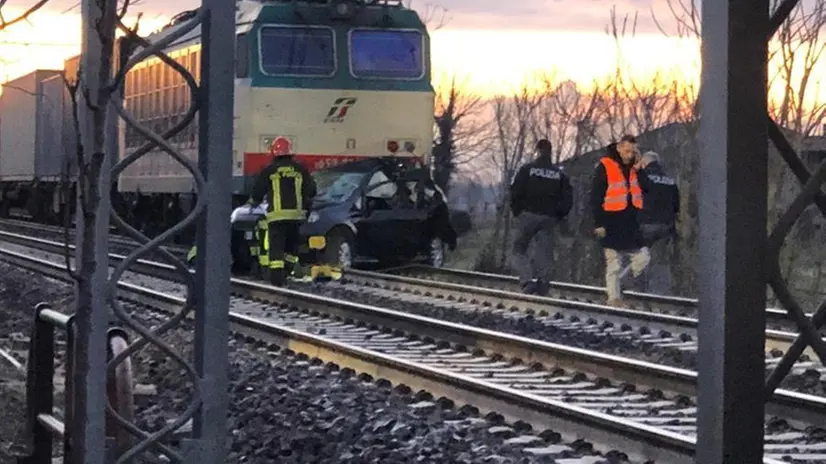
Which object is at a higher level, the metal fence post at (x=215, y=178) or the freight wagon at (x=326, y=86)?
the freight wagon at (x=326, y=86)

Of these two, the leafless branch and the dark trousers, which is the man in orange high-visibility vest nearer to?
the dark trousers

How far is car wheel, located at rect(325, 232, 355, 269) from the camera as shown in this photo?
20391 millimetres

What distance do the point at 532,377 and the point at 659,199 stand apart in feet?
18.5

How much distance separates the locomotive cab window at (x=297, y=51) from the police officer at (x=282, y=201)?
11.6ft

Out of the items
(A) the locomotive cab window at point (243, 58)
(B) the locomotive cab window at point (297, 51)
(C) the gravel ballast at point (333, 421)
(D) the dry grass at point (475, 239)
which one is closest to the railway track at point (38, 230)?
(A) the locomotive cab window at point (243, 58)

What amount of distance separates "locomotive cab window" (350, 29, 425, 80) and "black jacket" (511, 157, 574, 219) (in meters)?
5.71

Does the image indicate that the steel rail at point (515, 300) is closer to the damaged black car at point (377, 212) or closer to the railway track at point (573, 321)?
the railway track at point (573, 321)

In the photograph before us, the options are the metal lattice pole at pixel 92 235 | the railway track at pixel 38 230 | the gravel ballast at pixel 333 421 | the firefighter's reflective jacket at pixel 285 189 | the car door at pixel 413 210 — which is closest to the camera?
the metal lattice pole at pixel 92 235

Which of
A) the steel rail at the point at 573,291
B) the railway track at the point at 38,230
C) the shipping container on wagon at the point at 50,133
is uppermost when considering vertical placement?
the shipping container on wagon at the point at 50,133

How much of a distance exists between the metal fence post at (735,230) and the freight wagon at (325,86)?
60.0ft

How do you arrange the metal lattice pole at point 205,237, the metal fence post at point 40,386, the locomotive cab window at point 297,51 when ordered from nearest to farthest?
the metal lattice pole at point 205,237, the metal fence post at point 40,386, the locomotive cab window at point 297,51

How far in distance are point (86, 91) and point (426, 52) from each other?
18.9 m

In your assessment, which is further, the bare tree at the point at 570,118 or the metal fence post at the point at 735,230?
the bare tree at the point at 570,118

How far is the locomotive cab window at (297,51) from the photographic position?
819 inches
